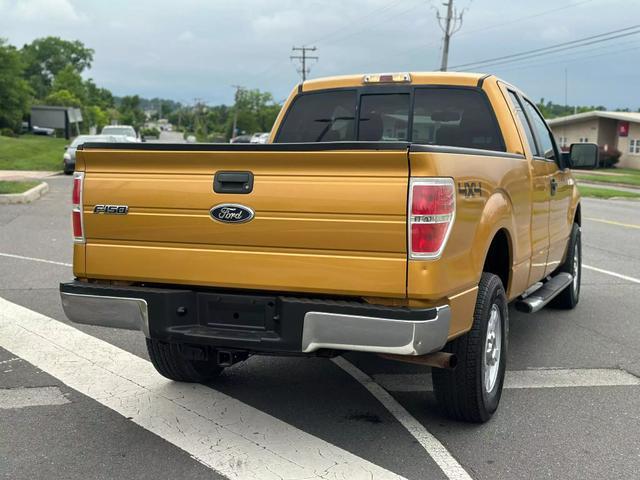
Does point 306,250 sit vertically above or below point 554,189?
below

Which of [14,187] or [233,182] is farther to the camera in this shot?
[14,187]

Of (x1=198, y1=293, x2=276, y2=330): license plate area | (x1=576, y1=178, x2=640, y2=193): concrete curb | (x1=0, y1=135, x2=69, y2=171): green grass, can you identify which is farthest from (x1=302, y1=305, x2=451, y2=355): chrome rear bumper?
(x1=576, y1=178, x2=640, y2=193): concrete curb

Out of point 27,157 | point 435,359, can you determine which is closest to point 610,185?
point 27,157

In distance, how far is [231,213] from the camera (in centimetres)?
390

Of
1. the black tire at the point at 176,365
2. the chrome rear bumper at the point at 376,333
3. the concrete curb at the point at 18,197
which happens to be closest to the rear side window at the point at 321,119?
the black tire at the point at 176,365

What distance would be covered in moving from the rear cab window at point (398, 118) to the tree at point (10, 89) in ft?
208

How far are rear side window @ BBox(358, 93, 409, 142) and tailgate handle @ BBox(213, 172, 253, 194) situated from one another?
7.96 feet

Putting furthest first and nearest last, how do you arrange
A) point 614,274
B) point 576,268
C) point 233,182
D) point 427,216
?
point 614,274
point 576,268
point 233,182
point 427,216

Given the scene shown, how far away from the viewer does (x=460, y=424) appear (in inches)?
174

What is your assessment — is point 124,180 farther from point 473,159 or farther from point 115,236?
point 473,159

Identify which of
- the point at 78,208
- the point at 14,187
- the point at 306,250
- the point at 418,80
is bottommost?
the point at 14,187

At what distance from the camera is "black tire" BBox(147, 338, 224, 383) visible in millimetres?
4941

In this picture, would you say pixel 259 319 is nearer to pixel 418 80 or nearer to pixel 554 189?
pixel 418 80

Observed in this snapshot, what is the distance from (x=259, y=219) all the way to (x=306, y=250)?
0.29 metres
